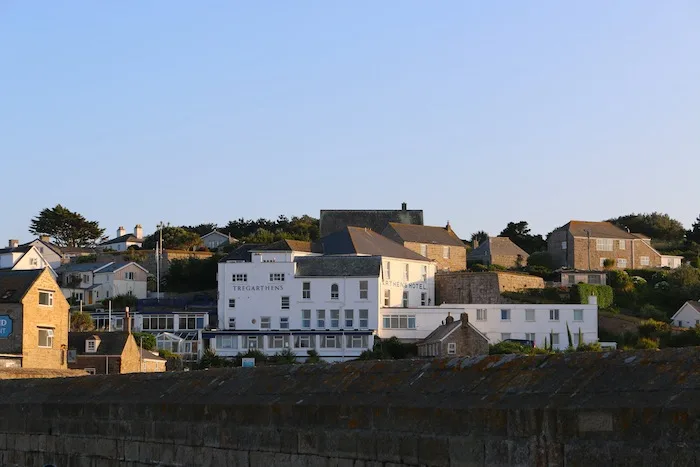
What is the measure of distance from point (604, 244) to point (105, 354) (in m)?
55.0

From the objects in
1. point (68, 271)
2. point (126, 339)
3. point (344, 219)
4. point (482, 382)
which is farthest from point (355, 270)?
point (482, 382)

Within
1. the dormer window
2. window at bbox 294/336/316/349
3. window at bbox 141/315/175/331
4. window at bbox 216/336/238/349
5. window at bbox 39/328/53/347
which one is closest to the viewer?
window at bbox 39/328/53/347

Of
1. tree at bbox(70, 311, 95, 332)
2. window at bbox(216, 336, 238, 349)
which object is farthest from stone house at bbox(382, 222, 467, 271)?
tree at bbox(70, 311, 95, 332)

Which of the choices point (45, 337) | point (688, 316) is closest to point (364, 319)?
point (688, 316)

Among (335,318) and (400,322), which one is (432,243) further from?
(335,318)

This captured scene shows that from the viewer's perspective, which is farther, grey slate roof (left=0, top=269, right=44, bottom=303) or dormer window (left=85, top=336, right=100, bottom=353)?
dormer window (left=85, top=336, right=100, bottom=353)

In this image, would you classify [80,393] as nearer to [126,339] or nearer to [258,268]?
[126,339]

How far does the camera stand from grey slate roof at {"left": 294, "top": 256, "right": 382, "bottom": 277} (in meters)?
79.8

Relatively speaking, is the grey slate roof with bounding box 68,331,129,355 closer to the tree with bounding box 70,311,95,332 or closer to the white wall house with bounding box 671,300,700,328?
the tree with bounding box 70,311,95,332

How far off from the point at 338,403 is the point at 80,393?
4.69m

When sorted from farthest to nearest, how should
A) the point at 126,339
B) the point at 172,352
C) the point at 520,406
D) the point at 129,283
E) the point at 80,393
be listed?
the point at 129,283 < the point at 172,352 < the point at 126,339 < the point at 80,393 < the point at 520,406

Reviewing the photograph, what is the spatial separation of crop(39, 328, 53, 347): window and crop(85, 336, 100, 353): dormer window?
5482 millimetres

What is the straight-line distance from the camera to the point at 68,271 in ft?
345

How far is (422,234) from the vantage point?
323ft
